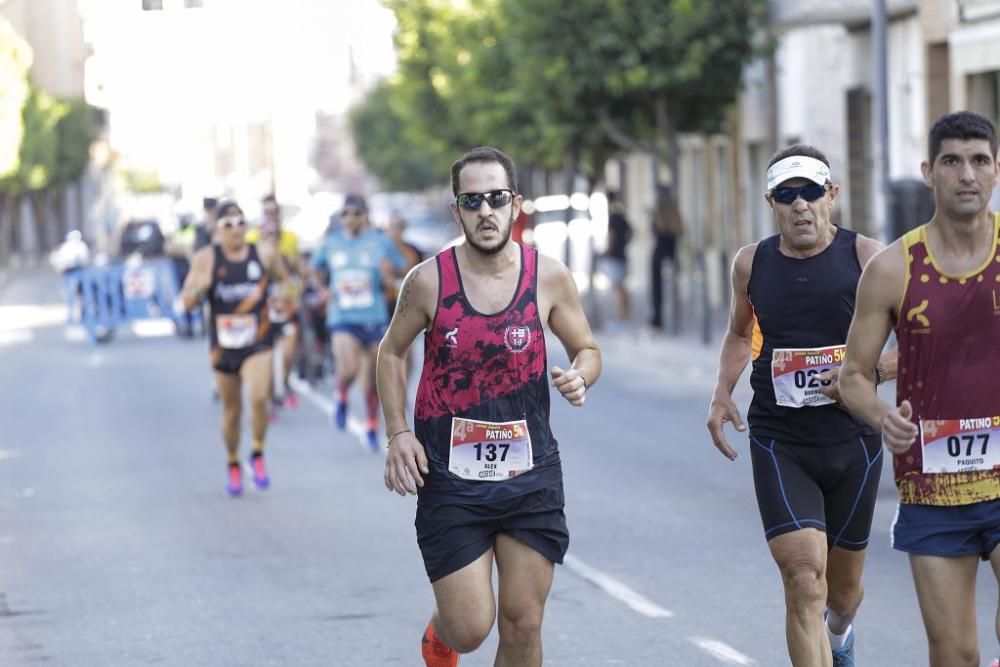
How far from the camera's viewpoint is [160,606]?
9.43 metres

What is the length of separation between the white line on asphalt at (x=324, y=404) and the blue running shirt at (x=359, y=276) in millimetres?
923

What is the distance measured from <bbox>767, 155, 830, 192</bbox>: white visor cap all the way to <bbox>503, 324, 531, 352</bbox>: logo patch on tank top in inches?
38.5

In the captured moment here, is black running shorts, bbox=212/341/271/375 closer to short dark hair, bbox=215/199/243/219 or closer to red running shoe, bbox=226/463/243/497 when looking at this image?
red running shoe, bbox=226/463/243/497

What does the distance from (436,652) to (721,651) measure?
195cm

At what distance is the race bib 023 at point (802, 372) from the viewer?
636 cm

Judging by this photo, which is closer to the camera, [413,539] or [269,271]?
[413,539]

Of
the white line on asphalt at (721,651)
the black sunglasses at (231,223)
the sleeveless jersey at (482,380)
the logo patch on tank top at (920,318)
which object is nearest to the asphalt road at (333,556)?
the white line on asphalt at (721,651)

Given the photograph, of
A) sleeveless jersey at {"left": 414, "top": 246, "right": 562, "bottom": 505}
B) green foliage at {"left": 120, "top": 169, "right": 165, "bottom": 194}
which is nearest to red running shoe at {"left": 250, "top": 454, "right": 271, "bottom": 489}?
sleeveless jersey at {"left": 414, "top": 246, "right": 562, "bottom": 505}

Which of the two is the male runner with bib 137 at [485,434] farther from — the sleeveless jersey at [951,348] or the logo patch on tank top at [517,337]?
the sleeveless jersey at [951,348]

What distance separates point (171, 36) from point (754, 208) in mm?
43465

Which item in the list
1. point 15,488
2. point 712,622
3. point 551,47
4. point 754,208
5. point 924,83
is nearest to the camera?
point 712,622

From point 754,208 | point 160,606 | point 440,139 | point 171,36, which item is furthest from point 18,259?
point 160,606

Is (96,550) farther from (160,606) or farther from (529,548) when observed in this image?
(529,548)

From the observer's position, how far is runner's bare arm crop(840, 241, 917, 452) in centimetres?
539
